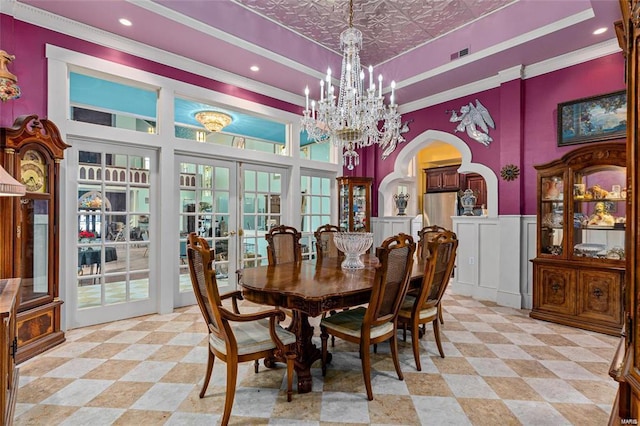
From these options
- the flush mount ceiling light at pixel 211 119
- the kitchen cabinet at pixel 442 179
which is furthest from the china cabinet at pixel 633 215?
the kitchen cabinet at pixel 442 179

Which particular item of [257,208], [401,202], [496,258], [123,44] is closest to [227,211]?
[257,208]

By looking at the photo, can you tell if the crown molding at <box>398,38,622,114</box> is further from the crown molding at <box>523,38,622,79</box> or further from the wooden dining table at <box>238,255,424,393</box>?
the wooden dining table at <box>238,255,424,393</box>

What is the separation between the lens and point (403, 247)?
213 centimetres

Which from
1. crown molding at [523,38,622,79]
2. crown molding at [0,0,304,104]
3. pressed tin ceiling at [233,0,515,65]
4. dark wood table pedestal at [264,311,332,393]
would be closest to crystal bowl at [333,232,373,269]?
dark wood table pedestal at [264,311,332,393]

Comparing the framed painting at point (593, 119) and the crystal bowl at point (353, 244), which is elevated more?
the framed painting at point (593, 119)

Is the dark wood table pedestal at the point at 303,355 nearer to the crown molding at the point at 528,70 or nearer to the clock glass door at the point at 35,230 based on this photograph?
the clock glass door at the point at 35,230

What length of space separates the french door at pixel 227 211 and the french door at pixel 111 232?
16.3 inches

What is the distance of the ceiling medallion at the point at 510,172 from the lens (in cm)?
422

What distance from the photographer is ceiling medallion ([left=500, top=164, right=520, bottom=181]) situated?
4.22m

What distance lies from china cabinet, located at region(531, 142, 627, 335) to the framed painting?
17.0 inches

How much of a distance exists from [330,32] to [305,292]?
3.52 meters

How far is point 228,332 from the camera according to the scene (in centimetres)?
184

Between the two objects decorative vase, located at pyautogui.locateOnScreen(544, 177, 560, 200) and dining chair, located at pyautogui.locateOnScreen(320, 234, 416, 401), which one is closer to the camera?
dining chair, located at pyautogui.locateOnScreen(320, 234, 416, 401)

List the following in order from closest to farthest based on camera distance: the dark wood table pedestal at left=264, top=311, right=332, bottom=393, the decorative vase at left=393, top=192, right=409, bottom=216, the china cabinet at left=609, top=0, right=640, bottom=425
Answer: the china cabinet at left=609, top=0, right=640, bottom=425 < the dark wood table pedestal at left=264, top=311, right=332, bottom=393 < the decorative vase at left=393, top=192, right=409, bottom=216
